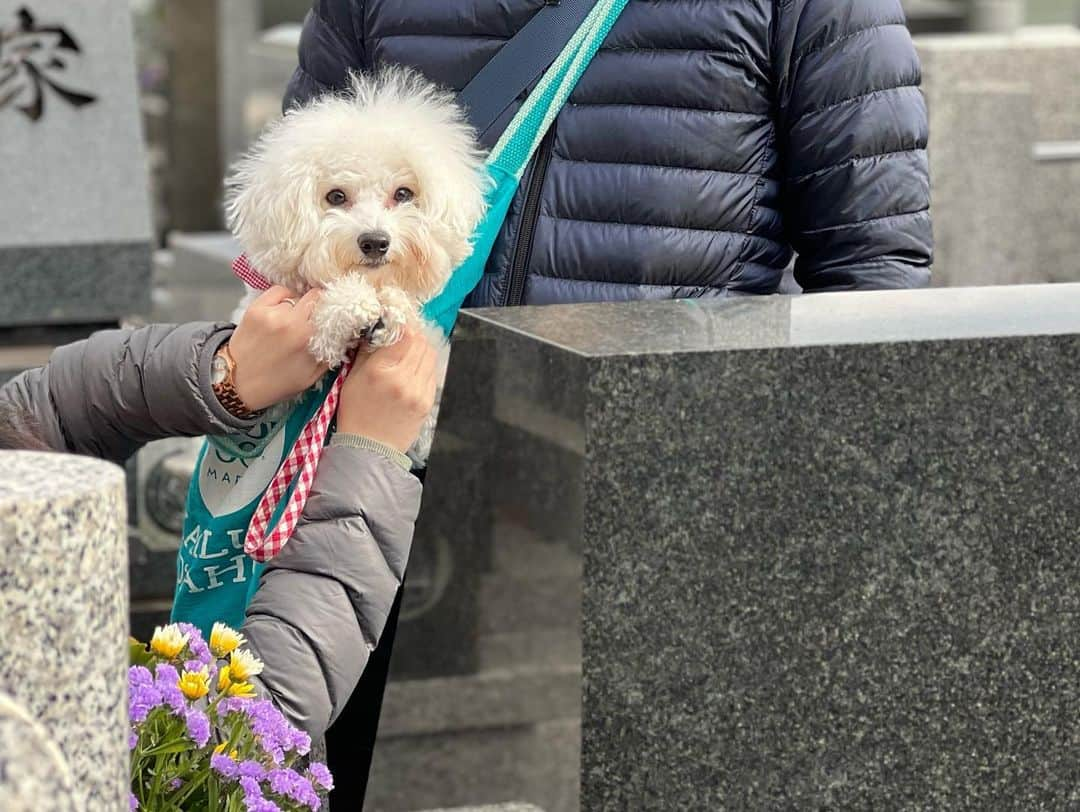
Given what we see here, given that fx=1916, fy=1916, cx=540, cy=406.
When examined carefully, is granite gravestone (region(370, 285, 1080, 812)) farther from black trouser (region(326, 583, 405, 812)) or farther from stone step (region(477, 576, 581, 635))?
black trouser (region(326, 583, 405, 812))

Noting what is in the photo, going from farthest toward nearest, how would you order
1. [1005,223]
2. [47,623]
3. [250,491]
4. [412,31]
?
1. [1005,223]
2. [412,31]
3. [250,491]
4. [47,623]

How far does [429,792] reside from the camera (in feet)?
10.4

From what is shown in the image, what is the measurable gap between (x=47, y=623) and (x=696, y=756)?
3.89 ft

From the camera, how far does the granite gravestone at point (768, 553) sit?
2.72 meters

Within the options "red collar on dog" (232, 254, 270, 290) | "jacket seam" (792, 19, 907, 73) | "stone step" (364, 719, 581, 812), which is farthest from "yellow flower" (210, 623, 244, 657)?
"jacket seam" (792, 19, 907, 73)

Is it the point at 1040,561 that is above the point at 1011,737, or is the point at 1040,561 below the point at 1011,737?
above

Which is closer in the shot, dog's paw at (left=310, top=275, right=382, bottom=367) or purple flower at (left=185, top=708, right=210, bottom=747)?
purple flower at (left=185, top=708, right=210, bottom=747)

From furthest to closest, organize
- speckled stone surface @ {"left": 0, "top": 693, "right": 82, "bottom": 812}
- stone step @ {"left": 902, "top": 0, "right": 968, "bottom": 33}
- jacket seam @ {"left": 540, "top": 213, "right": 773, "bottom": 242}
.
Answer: stone step @ {"left": 902, "top": 0, "right": 968, "bottom": 33} → jacket seam @ {"left": 540, "top": 213, "right": 773, "bottom": 242} → speckled stone surface @ {"left": 0, "top": 693, "right": 82, "bottom": 812}

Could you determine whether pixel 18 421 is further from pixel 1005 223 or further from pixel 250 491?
pixel 1005 223

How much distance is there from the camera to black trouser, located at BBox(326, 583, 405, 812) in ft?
10.9

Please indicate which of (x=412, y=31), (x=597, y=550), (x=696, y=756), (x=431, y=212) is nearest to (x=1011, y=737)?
(x=696, y=756)

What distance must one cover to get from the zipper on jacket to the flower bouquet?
0.91 meters

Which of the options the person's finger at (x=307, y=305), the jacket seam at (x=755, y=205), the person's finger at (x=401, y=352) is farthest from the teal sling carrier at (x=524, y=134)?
the jacket seam at (x=755, y=205)

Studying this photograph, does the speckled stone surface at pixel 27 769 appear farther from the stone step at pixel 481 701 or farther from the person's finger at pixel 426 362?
the person's finger at pixel 426 362
